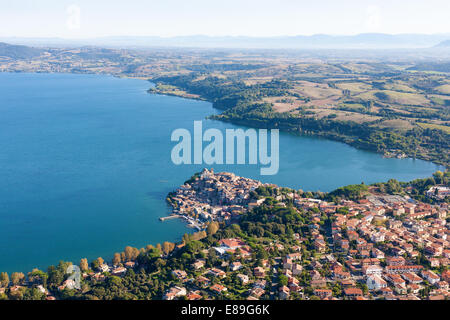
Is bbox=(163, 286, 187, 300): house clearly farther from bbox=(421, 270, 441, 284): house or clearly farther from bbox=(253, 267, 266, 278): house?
bbox=(421, 270, 441, 284): house

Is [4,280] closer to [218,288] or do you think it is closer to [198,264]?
[198,264]

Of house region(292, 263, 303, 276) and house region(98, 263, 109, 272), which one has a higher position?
house region(292, 263, 303, 276)

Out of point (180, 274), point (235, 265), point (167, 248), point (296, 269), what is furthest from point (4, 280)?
point (296, 269)

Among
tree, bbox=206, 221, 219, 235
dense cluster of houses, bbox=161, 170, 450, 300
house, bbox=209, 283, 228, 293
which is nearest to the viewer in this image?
house, bbox=209, 283, 228, 293

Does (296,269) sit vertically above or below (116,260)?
above

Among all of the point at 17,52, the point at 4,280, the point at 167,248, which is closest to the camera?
the point at 4,280

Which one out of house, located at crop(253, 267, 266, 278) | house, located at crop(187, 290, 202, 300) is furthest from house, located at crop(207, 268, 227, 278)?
house, located at crop(187, 290, 202, 300)
